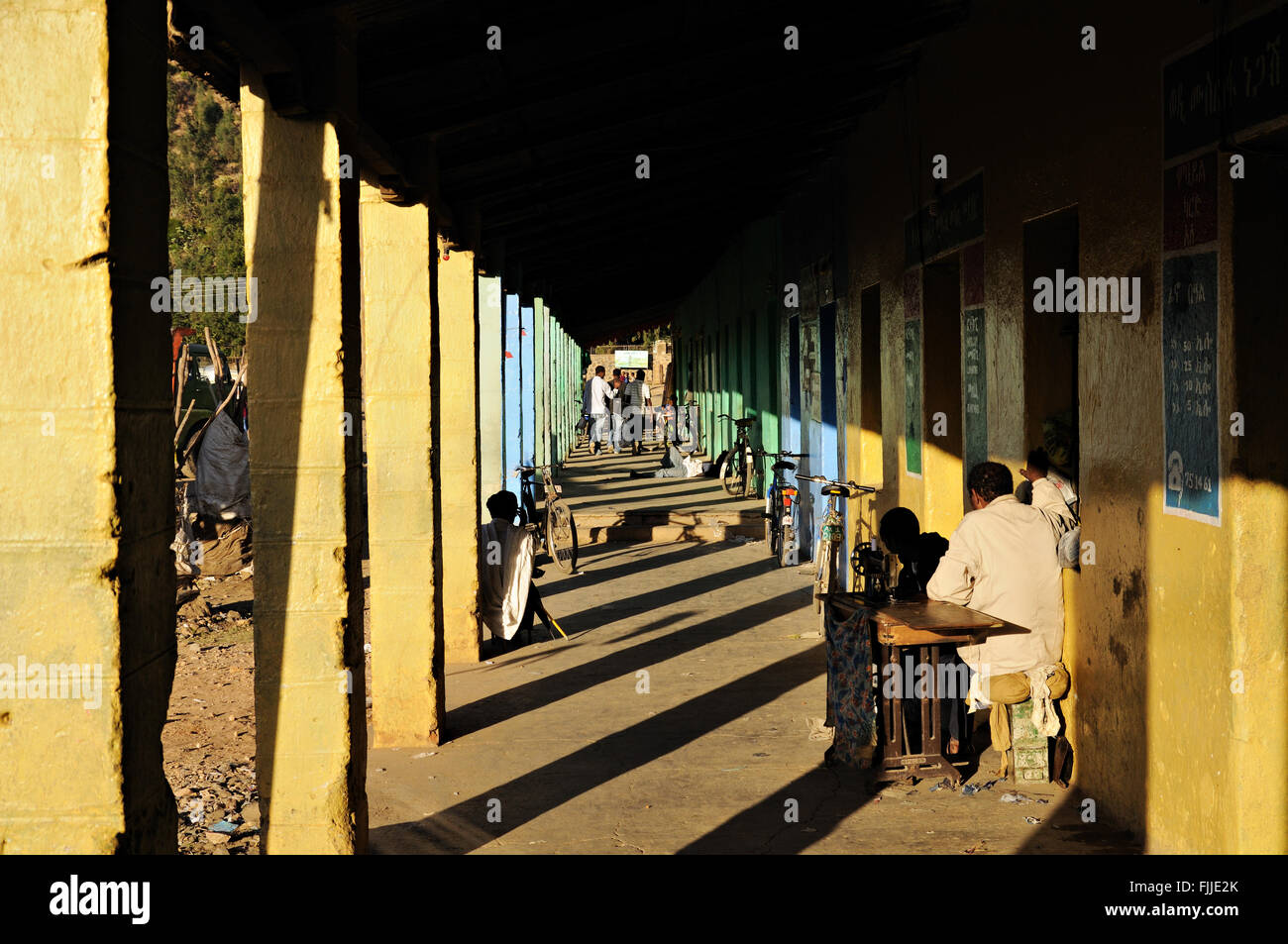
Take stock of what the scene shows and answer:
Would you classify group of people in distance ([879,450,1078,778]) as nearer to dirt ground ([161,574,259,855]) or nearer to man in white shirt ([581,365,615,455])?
dirt ground ([161,574,259,855])

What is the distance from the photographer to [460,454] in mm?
9469

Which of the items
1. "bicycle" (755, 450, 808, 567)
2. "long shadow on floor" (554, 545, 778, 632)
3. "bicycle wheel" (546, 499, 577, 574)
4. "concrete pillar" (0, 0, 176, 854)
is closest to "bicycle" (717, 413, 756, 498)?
"long shadow on floor" (554, 545, 778, 632)

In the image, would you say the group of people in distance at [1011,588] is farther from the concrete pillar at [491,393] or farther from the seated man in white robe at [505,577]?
the concrete pillar at [491,393]

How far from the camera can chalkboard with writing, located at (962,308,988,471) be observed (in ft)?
24.7

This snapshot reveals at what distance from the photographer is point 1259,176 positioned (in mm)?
4402

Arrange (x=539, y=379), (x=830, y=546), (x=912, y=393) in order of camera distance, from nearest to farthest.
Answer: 1. (x=912, y=393)
2. (x=830, y=546)
3. (x=539, y=379)

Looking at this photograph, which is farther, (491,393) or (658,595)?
(491,393)

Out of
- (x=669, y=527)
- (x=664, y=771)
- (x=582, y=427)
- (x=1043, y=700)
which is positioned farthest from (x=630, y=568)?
(x=582, y=427)

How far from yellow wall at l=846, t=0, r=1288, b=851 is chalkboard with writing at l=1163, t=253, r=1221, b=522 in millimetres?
83

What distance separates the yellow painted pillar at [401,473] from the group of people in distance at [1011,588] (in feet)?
9.68

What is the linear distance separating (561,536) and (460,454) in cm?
469

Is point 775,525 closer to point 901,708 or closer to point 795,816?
point 901,708
